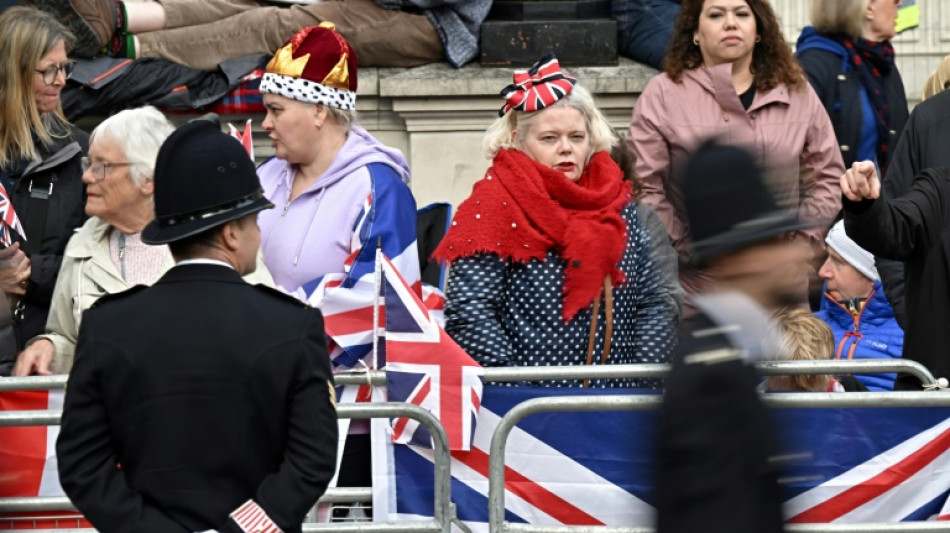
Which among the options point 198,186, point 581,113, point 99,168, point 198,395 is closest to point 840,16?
point 581,113

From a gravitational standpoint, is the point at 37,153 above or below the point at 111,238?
above

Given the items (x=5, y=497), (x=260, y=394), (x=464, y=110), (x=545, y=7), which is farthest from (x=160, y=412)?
(x=545, y=7)

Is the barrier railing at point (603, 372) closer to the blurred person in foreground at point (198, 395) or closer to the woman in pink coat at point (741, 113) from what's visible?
the blurred person in foreground at point (198, 395)

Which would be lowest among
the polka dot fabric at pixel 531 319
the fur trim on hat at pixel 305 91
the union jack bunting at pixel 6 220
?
the polka dot fabric at pixel 531 319

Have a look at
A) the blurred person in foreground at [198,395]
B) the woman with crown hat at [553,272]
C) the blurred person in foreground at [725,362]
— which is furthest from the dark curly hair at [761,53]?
the blurred person in foreground at [725,362]

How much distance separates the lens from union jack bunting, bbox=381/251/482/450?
5.38 m

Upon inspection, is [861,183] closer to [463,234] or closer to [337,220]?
[463,234]

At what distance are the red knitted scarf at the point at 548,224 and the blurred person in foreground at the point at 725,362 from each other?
2.22m

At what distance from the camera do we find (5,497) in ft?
17.9

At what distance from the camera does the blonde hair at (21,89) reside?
21.8 ft

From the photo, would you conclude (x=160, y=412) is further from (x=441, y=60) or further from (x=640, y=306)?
(x=441, y=60)

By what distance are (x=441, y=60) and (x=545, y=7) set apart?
0.64 m

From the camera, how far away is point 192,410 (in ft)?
13.0

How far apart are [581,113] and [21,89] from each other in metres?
2.24
